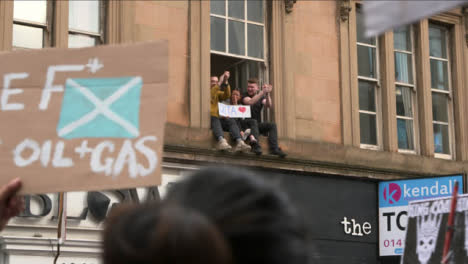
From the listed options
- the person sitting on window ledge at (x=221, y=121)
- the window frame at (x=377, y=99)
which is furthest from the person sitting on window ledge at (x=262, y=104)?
the window frame at (x=377, y=99)

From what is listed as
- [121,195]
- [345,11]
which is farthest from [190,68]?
[345,11]

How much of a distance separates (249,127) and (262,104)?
1.43ft

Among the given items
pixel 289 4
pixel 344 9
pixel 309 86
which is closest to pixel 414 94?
pixel 344 9

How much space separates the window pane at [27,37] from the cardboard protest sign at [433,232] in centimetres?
707

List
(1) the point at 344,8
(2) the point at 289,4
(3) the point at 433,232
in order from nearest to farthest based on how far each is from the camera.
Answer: (3) the point at 433,232 → (2) the point at 289,4 → (1) the point at 344,8

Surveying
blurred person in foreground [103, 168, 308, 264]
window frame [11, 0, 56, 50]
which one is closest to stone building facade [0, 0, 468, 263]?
window frame [11, 0, 56, 50]

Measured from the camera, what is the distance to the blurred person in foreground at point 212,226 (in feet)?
4.47

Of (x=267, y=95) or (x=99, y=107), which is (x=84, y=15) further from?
(x=99, y=107)

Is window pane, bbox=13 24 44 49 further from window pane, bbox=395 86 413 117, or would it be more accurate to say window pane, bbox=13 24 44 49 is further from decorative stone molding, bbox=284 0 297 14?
window pane, bbox=395 86 413 117

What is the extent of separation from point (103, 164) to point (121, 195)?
33.3 ft

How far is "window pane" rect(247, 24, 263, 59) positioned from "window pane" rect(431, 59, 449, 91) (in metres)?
3.78

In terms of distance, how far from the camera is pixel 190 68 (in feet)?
47.0

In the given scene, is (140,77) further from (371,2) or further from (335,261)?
(335,261)

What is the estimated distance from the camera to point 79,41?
13727mm
